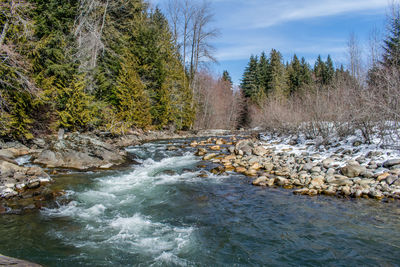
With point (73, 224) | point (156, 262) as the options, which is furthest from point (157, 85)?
point (156, 262)

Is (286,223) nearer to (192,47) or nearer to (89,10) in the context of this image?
(89,10)

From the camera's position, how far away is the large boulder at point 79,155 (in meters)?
8.76

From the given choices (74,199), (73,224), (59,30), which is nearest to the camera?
(73,224)

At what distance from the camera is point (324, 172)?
764cm

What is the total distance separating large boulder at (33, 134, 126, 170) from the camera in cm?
876

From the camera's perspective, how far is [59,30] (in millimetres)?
13734

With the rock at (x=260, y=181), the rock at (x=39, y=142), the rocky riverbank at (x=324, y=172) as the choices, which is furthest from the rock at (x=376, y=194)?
the rock at (x=39, y=142)

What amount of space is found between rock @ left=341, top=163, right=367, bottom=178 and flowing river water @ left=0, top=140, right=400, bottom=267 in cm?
142

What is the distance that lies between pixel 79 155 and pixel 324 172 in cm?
889

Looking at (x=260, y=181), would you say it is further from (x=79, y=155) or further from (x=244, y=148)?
(x=79, y=155)

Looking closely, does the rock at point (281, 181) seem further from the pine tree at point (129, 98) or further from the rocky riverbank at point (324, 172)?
the pine tree at point (129, 98)

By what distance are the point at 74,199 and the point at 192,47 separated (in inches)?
951

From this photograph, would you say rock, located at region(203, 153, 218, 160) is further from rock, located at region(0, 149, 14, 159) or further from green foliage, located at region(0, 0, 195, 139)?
rock, located at region(0, 149, 14, 159)

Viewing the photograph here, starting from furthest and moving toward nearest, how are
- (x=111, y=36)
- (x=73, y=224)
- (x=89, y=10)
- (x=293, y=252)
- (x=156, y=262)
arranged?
(x=111, y=36)
(x=89, y=10)
(x=73, y=224)
(x=293, y=252)
(x=156, y=262)
